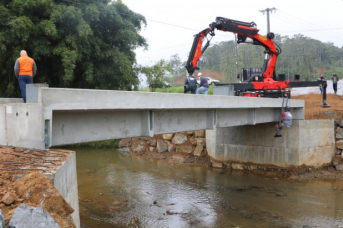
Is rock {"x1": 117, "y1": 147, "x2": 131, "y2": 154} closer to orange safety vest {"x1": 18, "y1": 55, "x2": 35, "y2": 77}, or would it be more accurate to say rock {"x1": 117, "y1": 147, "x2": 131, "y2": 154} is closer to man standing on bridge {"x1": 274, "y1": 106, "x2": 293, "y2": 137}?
man standing on bridge {"x1": 274, "y1": 106, "x2": 293, "y2": 137}

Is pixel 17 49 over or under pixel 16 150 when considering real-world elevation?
over

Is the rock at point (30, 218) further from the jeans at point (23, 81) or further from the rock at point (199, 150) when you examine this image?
the rock at point (199, 150)

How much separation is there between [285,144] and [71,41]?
11.5 metres

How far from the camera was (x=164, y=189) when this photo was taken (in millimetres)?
12125

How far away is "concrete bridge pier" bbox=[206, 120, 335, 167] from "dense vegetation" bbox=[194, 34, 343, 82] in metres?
36.0

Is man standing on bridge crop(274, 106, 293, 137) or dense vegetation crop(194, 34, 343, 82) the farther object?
dense vegetation crop(194, 34, 343, 82)

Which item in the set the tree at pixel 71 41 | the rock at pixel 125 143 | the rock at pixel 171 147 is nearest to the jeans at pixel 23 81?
the tree at pixel 71 41

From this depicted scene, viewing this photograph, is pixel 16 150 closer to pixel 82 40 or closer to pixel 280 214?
pixel 280 214

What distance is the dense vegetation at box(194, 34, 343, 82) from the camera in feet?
180

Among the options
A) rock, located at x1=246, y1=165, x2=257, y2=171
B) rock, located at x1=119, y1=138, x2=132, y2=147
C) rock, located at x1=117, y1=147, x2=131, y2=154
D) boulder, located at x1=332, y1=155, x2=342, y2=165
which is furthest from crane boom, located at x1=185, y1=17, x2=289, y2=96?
rock, located at x1=119, y1=138, x2=132, y2=147

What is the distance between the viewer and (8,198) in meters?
3.30

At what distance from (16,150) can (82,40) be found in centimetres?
1236

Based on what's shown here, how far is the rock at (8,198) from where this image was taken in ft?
10.8

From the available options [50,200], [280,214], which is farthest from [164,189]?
[50,200]
